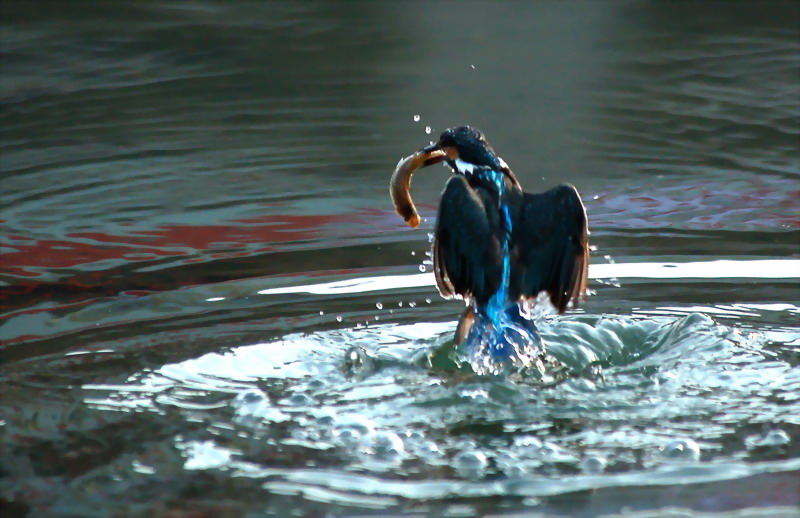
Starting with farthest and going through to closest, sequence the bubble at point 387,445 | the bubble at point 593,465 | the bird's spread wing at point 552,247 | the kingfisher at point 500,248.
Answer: the bird's spread wing at point 552,247, the kingfisher at point 500,248, the bubble at point 387,445, the bubble at point 593,465

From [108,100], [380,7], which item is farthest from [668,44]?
[108,100]

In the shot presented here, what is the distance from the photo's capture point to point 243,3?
9.62m

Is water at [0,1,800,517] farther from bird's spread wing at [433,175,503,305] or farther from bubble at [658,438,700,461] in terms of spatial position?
bird's spread wing at [433,175,503,305]

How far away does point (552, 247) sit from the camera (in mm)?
4168

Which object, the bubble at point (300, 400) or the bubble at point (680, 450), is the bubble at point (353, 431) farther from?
the bubble at point (680, 450)

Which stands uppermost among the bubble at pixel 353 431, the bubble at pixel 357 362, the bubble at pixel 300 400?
the bubble at pixel 357 362

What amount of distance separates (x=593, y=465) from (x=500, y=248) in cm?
108

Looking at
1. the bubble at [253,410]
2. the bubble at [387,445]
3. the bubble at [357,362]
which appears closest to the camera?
the bubble at [387,445]

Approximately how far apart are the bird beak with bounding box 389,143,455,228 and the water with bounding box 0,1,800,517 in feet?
1.18

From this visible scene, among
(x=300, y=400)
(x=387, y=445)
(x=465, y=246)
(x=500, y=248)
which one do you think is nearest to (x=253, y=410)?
(x=300, y=400)

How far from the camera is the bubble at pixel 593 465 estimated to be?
3.15 m

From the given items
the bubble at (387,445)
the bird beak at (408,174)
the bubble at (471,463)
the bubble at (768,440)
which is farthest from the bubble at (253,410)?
the bubble at (768,440)

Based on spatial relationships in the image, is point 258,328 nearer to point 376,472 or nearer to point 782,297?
point 376,472

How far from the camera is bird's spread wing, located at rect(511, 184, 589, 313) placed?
4.13 metres
